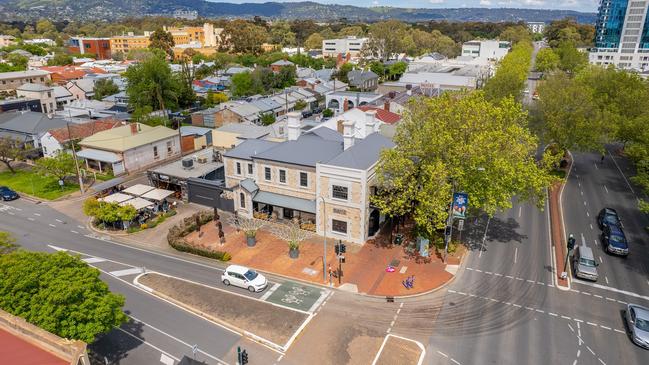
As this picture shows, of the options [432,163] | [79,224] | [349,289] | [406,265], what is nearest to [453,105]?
[432,163]

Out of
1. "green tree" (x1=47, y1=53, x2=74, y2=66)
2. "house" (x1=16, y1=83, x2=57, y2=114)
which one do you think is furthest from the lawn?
"green tree" (x1=47, y1=53, x2=74, y2=66)

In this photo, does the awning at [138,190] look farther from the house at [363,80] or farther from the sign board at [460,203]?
the house at [363,80]

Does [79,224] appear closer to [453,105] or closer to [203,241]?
[203,241]

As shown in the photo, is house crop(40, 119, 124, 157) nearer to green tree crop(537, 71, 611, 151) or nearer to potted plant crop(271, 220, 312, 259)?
potted plant crop(271, 220, 312, 259)

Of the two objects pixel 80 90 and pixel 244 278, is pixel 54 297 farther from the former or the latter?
pixel 80 90

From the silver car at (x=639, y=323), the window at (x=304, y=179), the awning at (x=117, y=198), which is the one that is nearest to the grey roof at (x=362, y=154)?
the window at (x=304, y=179)
